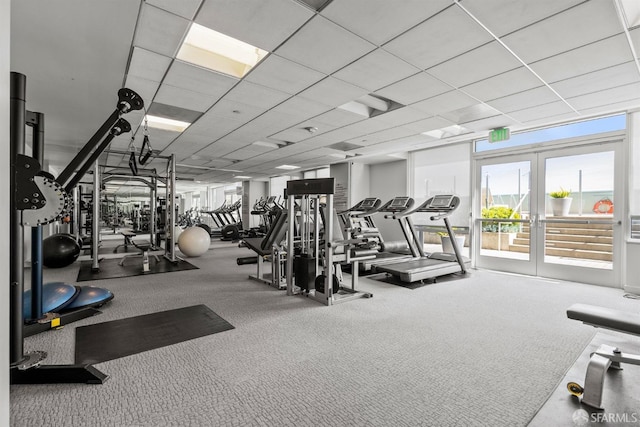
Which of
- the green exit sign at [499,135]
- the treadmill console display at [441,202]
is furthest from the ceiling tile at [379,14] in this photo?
the green exit sign at [499,135]

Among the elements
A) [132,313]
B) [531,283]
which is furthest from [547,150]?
[132,313]

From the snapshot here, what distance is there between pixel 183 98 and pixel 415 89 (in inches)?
121

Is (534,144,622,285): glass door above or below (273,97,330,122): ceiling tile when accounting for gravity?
below

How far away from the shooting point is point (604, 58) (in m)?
3.01

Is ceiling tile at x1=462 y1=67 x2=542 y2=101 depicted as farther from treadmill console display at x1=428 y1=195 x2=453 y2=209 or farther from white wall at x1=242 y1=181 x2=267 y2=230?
white wall at x1=242 y1=181 x2=267 y2=230

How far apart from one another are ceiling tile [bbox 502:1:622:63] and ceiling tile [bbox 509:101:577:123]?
5.58ft

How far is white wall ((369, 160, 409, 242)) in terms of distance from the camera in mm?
8288

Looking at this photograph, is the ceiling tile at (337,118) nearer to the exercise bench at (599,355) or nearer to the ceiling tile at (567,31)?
the ceiling tile at (567,31)

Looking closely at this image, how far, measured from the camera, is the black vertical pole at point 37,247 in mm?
2307

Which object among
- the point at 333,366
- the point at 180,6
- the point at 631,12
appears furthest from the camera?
the point at 631,12

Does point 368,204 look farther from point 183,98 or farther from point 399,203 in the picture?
point 183,98

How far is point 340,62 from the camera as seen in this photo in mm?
3160

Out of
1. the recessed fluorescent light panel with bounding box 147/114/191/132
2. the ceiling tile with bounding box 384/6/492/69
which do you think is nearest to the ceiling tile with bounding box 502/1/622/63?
the ceiling tile with bounding box 384/6/492/69

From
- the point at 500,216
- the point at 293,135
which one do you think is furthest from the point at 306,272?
the point at 500,216
